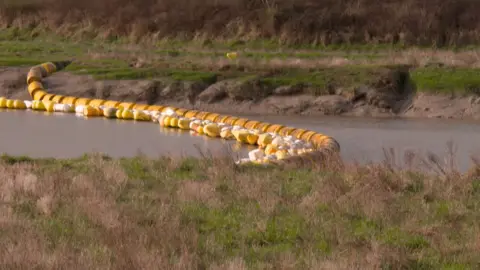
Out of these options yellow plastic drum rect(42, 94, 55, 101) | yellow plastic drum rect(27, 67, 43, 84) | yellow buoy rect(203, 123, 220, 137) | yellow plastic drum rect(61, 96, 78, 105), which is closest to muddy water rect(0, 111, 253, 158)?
yellow buoy rect(203, 123, 220, 137)

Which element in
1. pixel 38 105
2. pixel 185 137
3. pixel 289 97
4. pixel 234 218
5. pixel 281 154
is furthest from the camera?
pixel 38 105

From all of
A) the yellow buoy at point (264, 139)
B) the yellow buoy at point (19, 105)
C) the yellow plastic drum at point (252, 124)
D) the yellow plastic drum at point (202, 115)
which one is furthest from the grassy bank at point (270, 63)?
the yellow buoy at point (264, 139)

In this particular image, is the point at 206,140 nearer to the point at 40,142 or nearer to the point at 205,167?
the point at 40,142

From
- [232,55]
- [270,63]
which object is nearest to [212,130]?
[270,63]

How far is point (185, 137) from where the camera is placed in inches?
840

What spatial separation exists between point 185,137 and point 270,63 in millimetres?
5933

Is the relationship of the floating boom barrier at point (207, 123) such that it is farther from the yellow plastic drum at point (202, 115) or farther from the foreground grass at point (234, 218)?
the foreground grass at point (234, 218)

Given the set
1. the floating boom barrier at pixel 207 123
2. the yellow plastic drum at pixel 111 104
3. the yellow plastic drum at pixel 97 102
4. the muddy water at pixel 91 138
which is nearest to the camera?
the floating boom barrier at pixel 207 123

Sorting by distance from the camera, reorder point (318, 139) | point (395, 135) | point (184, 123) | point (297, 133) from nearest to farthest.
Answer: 1. point (318, 139)
2. point (297, 133)
3. point (395, 135)
4. point (184, 123)

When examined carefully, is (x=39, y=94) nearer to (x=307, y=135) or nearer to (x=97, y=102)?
(x=97, y=102)

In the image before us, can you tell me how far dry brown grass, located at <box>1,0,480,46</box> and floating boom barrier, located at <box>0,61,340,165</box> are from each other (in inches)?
292

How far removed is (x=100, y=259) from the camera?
8648 mm

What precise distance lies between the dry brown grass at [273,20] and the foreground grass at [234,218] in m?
19.0

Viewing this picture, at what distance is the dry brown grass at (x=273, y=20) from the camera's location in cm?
3256
